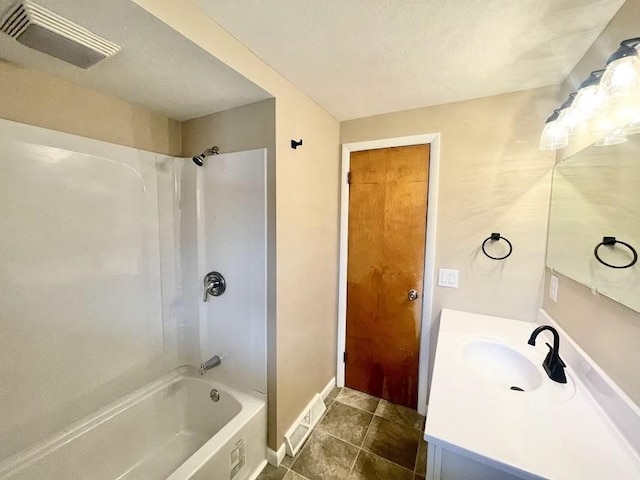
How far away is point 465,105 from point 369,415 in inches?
93.8

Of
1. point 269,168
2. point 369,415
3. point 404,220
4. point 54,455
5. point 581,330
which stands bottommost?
point 369,415

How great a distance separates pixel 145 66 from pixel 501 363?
234 centimetres

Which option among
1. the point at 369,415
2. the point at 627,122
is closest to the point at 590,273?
the point at 627,122

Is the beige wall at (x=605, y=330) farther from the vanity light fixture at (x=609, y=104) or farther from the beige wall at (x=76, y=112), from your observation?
the beige wall at (x=76, y=112)

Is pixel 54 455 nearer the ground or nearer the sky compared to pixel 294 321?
→ nearer the ground

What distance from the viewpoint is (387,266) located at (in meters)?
1.99

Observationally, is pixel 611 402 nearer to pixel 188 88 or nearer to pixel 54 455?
pixel 188 88

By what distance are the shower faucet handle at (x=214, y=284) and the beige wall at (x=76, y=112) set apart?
3.09 feet

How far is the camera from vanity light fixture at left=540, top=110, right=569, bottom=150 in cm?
124

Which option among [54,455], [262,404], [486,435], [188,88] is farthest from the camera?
[262,404]

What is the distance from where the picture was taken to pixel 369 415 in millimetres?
1933

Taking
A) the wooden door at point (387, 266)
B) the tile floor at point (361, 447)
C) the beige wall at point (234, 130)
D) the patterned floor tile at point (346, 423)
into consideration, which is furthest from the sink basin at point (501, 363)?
the beige wall at point (234, 130)

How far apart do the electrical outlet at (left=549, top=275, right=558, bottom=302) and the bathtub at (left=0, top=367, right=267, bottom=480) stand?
1822mm

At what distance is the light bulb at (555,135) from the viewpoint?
4.08ft
